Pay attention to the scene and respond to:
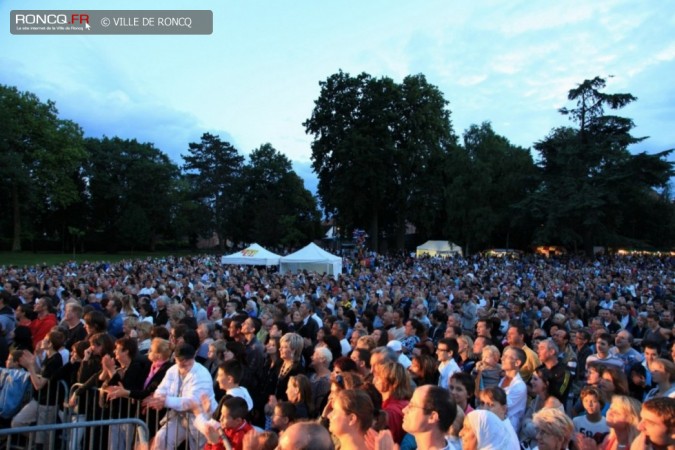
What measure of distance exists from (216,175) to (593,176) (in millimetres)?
40587

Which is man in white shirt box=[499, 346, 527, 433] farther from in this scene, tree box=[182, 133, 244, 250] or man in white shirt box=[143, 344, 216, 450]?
tree box=[182, 133, 244, 250]

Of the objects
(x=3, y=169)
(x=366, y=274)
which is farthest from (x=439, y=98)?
(x=3, y=169)

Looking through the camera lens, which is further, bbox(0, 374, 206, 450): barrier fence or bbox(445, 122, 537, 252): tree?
bbox(445, 122, 537, 252): tree

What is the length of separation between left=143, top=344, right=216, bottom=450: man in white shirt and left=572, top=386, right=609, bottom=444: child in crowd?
2887mm

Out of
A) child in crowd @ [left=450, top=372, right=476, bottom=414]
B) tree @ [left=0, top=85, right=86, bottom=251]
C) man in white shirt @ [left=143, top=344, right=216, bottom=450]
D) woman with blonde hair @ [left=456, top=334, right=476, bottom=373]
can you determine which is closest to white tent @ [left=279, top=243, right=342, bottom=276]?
woman with blonde hair @ [left=456, top=334, right=476, bottom=373]

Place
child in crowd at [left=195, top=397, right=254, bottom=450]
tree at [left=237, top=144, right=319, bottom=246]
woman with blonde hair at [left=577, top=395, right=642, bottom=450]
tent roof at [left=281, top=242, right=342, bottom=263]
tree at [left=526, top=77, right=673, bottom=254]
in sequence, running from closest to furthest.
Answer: woman with blonde hair at [left=577, top=395, right=642, bottom=450] < child in crowd at [left=195, top=397, right=254, bottom=450] < tent roof at [left=281, top=242, right=342, bottom=263] < tree at [left=526, top=77, right=673, bottom=254] < tree at [left=237, top=144, right=319, bottom=246]

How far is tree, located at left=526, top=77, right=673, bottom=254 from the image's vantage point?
36688 mm

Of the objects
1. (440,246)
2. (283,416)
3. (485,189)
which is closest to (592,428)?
(283,416)

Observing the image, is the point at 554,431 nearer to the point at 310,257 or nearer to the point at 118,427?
the point at 118,427

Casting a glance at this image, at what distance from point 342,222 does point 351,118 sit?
30.4 ft

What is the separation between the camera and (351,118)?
149 ft

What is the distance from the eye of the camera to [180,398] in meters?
4.06

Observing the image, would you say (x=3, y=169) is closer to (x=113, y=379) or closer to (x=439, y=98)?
(x=439, y=98)

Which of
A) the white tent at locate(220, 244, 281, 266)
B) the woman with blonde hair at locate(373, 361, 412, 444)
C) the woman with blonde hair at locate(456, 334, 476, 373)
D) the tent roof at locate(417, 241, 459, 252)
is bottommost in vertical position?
the woman with blonde hair at locate(456, 334, 476, 373)
